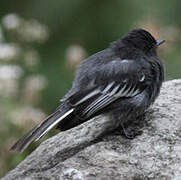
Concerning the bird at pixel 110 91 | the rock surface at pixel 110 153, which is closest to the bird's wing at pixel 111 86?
the bird at pixel 110 91


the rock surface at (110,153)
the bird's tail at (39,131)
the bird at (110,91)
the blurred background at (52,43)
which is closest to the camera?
the rock surface at (110,153)

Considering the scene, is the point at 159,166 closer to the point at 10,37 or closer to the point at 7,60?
the point at 7,60

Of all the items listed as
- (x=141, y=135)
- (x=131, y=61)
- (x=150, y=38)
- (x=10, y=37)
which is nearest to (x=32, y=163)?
(x=141, y=135)

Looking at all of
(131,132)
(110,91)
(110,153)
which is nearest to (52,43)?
(110,91)

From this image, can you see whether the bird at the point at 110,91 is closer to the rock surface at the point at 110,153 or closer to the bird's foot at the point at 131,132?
the bird's foot at the point at 131,132

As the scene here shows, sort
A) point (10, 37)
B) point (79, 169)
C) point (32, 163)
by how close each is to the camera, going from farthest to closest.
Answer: point (10, 37) → point (32, 163) → point (79, 169)

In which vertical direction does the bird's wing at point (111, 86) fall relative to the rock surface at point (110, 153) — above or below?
above

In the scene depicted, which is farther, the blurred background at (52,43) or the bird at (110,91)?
the blurred background at (52,43)

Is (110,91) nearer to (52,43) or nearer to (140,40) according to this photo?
(140,40)
